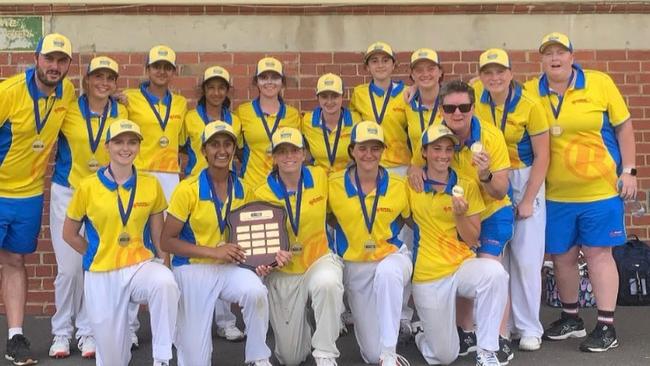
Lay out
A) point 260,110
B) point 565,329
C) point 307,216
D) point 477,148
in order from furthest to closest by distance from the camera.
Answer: point 260,110, point 565,329, point 307,216, point 477,148

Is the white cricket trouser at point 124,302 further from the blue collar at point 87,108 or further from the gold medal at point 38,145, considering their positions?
the blue collar at point 87,108

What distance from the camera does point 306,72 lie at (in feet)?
24.7

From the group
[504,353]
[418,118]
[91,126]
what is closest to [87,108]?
[91,126]

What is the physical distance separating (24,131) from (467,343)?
11.6 feet

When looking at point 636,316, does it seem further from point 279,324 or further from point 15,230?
point 15,230

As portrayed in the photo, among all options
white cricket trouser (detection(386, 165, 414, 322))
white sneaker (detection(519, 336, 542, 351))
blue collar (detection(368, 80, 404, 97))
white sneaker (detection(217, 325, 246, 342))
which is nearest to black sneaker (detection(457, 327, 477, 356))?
white sneaker (detection(519, 336, 542, 351))

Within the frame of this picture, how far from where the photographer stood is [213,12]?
295 inches

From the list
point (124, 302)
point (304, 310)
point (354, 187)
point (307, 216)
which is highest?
point (354, 187)

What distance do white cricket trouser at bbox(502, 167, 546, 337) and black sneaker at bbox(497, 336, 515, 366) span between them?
0.35 meters

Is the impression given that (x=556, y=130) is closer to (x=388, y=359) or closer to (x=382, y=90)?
(x=382, y=90)

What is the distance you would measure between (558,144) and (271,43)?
282 centimetres

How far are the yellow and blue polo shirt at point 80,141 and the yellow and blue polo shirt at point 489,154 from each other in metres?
2.50

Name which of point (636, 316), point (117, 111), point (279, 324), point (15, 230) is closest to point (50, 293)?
point (15, 230)

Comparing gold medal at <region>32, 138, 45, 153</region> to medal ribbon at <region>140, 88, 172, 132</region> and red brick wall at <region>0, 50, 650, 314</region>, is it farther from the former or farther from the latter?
red brick wall at <region>0, 50, 650, 314</region>
